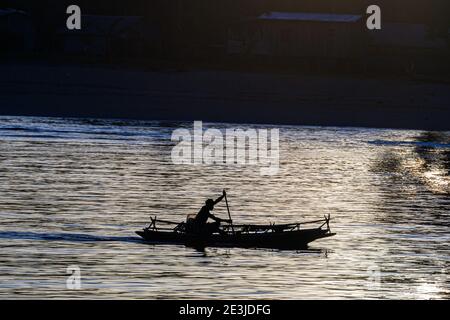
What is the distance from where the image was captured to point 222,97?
7912 cm

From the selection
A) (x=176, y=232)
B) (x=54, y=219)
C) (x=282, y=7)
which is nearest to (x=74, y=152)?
(x=54, y=219)

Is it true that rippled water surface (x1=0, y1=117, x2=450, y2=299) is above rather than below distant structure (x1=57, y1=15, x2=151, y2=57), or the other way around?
below

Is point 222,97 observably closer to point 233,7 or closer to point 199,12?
point 199,12

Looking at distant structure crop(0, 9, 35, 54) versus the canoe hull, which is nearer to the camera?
the canoe hull

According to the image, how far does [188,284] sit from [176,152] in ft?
104

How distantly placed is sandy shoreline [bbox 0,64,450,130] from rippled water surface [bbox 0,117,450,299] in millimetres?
2872

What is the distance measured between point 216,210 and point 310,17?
248 ft

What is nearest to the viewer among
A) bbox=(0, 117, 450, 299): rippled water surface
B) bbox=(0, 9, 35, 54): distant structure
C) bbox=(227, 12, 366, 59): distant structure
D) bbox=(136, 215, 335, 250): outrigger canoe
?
bbox=(0, 117, 450, 299): rippled water surface

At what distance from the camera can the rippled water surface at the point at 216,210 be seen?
28.6m

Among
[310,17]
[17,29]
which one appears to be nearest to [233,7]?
[310,17]

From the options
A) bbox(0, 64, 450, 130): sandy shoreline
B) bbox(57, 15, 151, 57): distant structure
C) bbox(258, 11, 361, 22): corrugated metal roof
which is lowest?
bbox(0, 64, 450, 130): sandy shoreline

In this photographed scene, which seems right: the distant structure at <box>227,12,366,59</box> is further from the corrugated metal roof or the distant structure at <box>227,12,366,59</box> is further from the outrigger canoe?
the outrigger canoe

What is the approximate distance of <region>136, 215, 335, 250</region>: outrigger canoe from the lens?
34.0 m

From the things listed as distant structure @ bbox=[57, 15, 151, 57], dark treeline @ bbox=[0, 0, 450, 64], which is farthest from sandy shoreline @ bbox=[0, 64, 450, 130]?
distant structure @ bbox=[57, 15, 151, 57]
